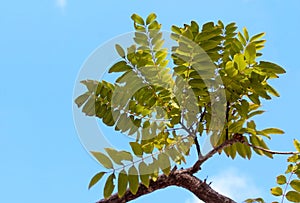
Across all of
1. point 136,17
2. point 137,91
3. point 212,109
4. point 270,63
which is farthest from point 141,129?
point 270,63

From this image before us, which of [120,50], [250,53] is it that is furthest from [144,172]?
[250,53]

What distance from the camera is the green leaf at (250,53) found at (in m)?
1.85

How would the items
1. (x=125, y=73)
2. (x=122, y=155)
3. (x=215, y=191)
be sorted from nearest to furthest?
(x=122, y=155), (x=125, y=73), (x=215, y=191)

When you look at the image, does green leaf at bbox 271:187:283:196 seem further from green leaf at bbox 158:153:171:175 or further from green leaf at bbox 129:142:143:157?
green leaf at bbox 129:142:143:157

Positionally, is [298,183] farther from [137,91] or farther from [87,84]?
[87,84]

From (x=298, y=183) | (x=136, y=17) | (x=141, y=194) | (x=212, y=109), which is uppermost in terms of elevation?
(x=136, y=17)

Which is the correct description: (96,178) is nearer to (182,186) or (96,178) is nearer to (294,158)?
(182,186)

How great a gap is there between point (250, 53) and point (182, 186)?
0.76 metres

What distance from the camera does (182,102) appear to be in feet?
6.70

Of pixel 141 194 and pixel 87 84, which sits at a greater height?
pixel 87 84

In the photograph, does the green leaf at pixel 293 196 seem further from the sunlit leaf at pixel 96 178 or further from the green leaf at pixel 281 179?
the sunlit leaf at pixel 96 178

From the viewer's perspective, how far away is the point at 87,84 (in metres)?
2.05

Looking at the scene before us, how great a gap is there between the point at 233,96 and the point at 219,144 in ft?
Answer: 1.05

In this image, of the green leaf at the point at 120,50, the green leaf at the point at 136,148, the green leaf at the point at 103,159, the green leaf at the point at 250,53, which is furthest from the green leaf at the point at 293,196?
the green leaf at the point at 120,50
